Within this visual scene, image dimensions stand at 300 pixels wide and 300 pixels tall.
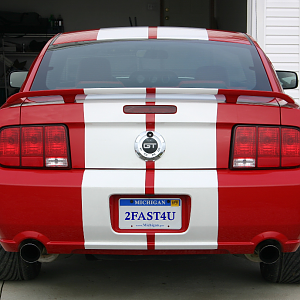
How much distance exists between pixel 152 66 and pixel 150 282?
1.23 meters

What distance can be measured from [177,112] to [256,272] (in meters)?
1.31

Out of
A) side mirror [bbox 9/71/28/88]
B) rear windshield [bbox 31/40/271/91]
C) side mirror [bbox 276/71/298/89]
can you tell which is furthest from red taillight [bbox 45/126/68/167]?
side mirror [bbox 276/71/298/89]

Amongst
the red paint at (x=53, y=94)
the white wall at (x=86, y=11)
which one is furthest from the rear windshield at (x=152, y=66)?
the white wall at (x=86, y=11)

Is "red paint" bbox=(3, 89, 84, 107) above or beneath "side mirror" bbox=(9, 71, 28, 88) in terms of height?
beneath

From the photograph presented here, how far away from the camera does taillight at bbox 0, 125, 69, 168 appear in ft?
6.72

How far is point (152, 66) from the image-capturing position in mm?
2721

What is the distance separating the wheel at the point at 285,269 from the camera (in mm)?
2488

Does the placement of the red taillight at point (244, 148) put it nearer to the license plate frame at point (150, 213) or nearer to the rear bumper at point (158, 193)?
the rear bumper at point (158, 193)

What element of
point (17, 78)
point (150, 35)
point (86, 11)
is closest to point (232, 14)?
point (86, 11)

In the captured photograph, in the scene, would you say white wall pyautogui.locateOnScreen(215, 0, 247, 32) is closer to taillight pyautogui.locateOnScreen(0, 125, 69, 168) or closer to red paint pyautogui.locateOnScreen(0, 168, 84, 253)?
taillight pyautogui.locateOnScreen(0, 125, 69, 168)

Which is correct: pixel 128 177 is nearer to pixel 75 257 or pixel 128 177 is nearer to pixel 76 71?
pixel 76 71

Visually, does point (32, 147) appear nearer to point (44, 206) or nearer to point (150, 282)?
point (44, 206)

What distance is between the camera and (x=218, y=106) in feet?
6.69

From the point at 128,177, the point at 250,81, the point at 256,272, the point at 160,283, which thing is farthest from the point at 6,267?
the point at 250,81
